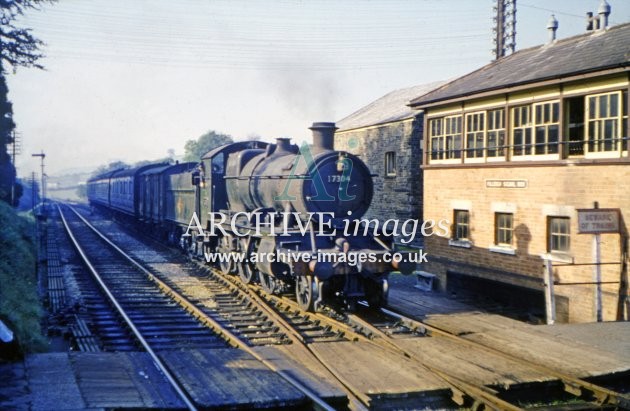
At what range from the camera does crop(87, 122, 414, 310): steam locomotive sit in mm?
10445

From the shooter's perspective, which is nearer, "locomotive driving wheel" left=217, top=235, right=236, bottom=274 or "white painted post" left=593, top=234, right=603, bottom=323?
"white painted post" left=593, top=234, right=603, bottom=323

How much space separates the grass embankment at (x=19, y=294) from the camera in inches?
312

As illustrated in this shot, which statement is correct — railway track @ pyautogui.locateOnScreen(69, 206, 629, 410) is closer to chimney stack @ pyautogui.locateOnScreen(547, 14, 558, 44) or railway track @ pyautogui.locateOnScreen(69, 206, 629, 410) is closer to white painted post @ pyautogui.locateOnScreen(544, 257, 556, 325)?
white painted post @ pyautogui.locateOnScreen(544, 257, 556, 325)

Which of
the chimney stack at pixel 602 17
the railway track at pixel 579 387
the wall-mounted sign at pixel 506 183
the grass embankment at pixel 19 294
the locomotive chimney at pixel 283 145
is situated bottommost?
the railway track at pixel 579 387

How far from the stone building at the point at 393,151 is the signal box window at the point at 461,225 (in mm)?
6406

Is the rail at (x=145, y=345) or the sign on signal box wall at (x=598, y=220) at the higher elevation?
the sign on signal box wall at (x=598, y=220)

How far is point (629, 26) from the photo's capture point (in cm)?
1215

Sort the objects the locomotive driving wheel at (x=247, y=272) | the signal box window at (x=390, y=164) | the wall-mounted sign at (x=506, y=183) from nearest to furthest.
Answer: the wall-mounted sign at (x=506, y=183), the locomotive driving wheel at (x=247, y=272), the signal box window at (x=390, y=164)

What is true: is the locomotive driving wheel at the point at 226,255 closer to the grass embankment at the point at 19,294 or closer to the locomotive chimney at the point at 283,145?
the locomotive chimney at the point at 283,145

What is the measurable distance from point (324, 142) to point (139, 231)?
18898 millimetres

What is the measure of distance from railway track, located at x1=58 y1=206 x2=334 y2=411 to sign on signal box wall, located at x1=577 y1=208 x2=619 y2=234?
20.8 ft

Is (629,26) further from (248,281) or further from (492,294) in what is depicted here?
(248,281)

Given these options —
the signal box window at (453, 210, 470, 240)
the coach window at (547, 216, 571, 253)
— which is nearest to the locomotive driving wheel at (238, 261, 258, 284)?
the signal box window at (453, 210, 470, 240)

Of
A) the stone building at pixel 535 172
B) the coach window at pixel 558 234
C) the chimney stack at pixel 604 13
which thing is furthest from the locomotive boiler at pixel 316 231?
the chimney stack at pixel 604 13
